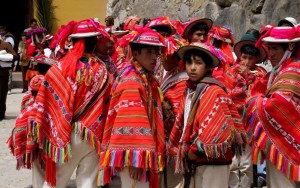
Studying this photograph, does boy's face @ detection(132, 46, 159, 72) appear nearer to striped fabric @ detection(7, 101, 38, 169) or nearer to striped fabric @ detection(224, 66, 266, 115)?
striped fabric @ detection(7, 101, 38, 169)

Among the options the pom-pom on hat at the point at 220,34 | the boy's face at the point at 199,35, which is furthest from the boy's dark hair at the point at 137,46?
the pom-pom on hat at the point at 220,34

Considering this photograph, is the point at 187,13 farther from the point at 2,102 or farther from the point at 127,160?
the point at 127,160

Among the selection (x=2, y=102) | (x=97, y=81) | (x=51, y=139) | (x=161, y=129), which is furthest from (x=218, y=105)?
(x=2, y=102)

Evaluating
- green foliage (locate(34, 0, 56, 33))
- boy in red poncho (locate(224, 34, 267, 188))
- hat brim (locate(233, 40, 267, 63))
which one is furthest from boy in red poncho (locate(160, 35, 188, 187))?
green foliage (locate(34, 0, 56, 33))

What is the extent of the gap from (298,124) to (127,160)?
152cm

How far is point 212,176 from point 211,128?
409 millimetres

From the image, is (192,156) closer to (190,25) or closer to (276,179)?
(276,179)

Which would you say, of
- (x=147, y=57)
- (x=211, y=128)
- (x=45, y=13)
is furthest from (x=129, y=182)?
(x=45, y=13)

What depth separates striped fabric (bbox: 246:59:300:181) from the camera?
5.06 meters

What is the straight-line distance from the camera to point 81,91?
17.6 ft

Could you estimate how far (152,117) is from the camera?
4.98 meters

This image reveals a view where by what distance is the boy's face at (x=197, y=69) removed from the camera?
4859 mm

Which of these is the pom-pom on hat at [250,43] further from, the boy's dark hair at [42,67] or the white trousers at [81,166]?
the white trousers at [81,166]

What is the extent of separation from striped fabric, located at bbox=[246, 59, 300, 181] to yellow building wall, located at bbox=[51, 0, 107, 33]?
15131mm
